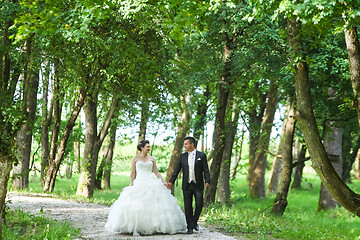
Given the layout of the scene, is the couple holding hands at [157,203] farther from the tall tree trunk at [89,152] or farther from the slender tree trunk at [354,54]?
the tall tree trunk at [89,152]

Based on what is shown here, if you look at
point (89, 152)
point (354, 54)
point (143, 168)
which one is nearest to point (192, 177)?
point (143, 168)

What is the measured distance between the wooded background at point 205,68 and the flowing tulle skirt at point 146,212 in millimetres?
2379

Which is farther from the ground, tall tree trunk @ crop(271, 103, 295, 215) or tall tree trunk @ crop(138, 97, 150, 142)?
→ tall tree trunk @ crop(138, 97, 150, 142)

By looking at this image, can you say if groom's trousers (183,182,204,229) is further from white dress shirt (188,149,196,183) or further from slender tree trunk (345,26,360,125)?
slender tree trunk (345,26,360,125)

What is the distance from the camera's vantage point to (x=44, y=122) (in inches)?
848

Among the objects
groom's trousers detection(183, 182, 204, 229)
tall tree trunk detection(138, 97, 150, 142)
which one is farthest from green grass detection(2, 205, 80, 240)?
tall tree trunk detection(138, 97, 150, 142)

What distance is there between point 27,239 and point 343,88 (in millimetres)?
11337

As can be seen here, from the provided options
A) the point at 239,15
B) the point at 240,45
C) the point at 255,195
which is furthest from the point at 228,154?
the point at 239,15

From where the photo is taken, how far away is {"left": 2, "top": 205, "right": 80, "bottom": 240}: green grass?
8.27 m

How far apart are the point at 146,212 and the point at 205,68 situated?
29.9 feet

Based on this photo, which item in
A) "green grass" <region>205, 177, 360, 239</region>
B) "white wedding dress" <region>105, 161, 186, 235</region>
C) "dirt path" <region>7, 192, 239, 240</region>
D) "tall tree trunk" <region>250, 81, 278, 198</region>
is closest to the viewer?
"dirt path" <region>7, 192, 239, 240</region>

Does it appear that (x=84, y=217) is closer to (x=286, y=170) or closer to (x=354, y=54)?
(x=286, y=170)

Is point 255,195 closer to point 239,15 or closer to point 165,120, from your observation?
point 165,120

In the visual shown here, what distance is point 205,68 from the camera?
56.5 ft
